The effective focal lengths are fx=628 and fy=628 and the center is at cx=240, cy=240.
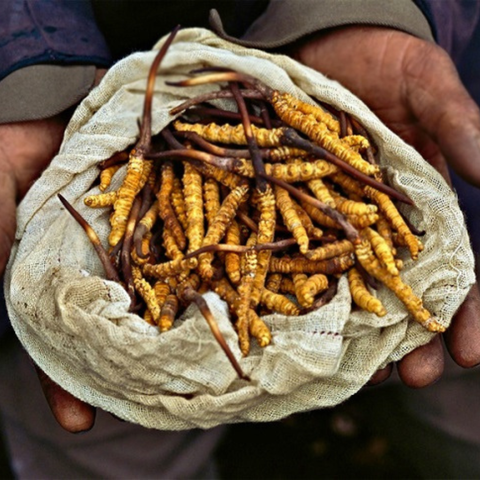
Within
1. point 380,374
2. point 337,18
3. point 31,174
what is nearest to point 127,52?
point 31,174

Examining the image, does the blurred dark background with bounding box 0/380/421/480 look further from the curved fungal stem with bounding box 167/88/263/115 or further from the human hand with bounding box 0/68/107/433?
the curved fungal stem with bounding box 167/88/263/115

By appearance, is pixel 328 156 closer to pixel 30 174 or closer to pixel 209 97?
pixel 209 97

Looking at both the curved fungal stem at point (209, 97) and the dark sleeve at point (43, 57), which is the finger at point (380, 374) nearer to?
the curved fungal stem at point (209, 97)

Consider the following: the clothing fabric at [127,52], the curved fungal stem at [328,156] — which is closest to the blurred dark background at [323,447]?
the clothing fabric at [127,52]

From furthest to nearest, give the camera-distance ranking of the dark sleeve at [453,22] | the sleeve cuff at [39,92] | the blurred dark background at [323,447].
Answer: the blurred dark background at [323,447], the dark sleeve at [453,22], the sleeve cuff at [39,92]

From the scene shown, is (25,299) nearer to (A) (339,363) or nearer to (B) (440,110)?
(A) (339,363)

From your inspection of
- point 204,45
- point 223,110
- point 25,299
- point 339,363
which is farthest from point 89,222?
point 339,363
